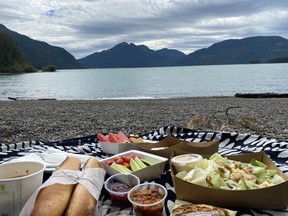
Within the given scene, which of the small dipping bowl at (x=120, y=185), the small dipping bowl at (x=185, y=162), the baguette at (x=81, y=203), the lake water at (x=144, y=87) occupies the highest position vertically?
the small dipping bowl at (x=185, y=162)

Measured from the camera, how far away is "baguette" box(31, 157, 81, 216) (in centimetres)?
178

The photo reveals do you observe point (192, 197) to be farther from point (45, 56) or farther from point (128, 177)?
point (45, 56)

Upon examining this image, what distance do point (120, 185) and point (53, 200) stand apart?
613mm

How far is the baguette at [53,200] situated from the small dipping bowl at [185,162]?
91cm

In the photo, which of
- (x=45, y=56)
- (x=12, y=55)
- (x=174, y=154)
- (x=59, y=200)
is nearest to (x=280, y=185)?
(x=174, y=154)

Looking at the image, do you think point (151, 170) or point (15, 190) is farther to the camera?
point (151, 170)

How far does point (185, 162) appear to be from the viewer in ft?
8.47

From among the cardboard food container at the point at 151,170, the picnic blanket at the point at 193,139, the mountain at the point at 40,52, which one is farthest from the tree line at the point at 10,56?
the cardboard food container at the point at 151,170

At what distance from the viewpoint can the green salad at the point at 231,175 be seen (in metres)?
2.21

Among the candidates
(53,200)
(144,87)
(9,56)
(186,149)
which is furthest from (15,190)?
(9,56)

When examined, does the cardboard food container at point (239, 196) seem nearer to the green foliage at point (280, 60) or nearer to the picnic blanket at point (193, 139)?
the picnic blanket at point (193, 139)

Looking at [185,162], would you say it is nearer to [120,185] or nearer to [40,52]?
[120,185]

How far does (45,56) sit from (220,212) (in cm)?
19149

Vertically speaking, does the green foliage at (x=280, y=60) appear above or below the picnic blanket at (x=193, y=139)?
above
